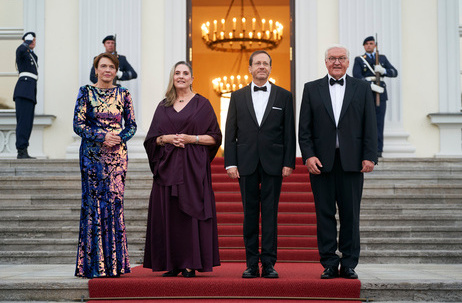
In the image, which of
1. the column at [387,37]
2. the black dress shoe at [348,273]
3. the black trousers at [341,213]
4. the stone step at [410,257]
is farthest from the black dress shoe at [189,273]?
the column at [387,37]

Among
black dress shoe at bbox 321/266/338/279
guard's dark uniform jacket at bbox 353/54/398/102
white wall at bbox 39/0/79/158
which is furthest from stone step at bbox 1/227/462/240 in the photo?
white wall at bbox 39/0/79/158

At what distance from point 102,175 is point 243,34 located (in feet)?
32.1

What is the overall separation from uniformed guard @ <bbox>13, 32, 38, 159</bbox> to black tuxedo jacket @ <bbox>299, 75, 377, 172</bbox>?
5245 mm

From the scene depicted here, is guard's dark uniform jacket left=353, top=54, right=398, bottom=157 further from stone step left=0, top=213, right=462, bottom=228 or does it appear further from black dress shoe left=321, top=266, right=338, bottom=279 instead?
black dress shoe left=321, top=266, right=338, bottom=279

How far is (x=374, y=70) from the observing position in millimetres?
9633

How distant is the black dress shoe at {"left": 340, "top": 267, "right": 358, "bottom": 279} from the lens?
16.6 feet

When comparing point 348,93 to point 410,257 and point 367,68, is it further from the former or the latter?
point 367,68

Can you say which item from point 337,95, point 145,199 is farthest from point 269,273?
point 145,199

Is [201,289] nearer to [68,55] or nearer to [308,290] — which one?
[308,290]

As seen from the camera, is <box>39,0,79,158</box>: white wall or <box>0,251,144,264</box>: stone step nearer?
<box>0,251,144,264</box>: stone step

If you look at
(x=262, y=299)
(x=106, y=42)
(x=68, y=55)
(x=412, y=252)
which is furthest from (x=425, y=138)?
(x=262, y=299)

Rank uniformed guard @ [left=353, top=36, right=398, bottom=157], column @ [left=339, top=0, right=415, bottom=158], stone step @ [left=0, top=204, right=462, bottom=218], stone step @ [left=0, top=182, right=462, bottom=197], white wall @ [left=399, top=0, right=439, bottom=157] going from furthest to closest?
white wall @ [left=399, top=0, right=439, bottom=157] < column @ [left=339, top=0, right=415, bottom=158] < uniformed guard @ [left=353, top=36, right=398, bottom=157] < stone step @ [left=0, top=182, right=462, bottom=197] < stone step @ [left=0, top=204, right=462, bottom=218]

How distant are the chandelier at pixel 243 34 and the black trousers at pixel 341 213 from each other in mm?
9127

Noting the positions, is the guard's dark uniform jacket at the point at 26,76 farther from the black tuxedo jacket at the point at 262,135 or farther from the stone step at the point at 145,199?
the black tuxedo jacket at the point at 262,135
